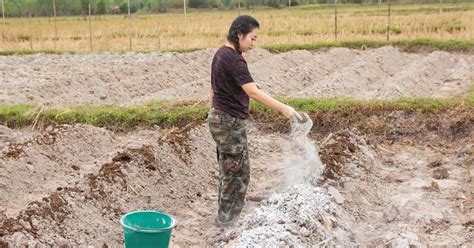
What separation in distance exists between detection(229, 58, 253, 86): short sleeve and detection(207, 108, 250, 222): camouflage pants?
1.22 feet

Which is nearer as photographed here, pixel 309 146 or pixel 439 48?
pixel 309 146

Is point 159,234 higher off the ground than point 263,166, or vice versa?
point 159,234

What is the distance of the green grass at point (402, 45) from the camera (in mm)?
16297

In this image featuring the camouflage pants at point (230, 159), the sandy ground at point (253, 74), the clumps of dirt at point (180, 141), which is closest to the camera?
the camouflage pants at point (230, 159)

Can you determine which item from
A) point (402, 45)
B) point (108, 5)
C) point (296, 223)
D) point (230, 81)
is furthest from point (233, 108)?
point (108, 5)

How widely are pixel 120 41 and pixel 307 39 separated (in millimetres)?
6724

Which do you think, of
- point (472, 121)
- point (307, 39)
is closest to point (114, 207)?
point (472, 121)

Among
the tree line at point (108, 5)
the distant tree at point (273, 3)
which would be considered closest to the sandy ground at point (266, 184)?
the tree line at point (108, 5)

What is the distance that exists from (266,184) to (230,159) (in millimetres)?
1492

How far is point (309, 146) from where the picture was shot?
6.20m

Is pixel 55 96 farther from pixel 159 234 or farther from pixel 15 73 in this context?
pixel 159 234

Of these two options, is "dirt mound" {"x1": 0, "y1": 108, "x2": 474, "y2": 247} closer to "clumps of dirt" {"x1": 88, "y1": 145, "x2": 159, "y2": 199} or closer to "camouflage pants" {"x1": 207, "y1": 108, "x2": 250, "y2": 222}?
"clumps of dirt" {"x1": 88, "y1": 145, "x2": 159, "y2": 199}

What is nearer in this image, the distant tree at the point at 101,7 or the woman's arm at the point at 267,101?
the woman's arm at the point at 267,101

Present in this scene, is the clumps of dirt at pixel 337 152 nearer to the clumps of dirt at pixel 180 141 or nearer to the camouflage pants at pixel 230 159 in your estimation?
the camouflage pants at pixel 230 159
